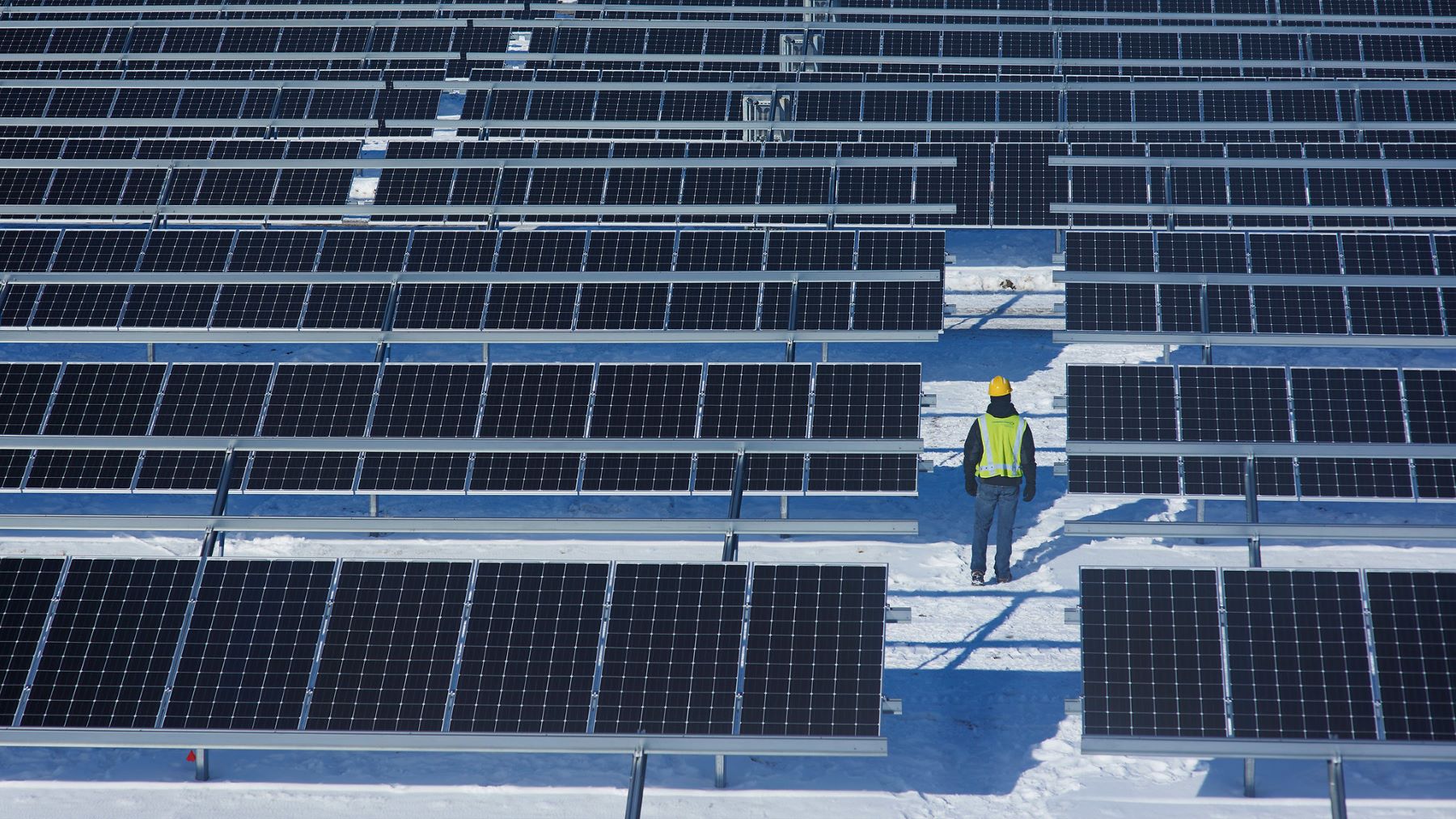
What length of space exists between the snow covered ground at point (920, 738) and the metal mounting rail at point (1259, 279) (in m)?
1.56

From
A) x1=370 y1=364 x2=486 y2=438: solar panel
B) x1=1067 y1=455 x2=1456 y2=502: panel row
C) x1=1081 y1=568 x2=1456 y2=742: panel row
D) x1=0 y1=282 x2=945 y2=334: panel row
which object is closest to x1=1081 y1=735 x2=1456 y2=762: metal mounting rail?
x1=1081 y1=568 x2=1456 y2=742: panel row

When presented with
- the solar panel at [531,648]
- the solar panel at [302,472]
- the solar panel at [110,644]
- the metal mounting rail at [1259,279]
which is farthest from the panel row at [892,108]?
the solar panel at [110,644]

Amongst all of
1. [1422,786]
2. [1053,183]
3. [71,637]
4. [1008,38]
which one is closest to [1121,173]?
[1053,183]

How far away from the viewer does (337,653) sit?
11047 mm

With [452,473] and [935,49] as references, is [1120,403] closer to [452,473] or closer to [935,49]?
[452,473]

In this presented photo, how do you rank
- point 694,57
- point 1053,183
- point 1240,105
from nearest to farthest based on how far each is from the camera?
1. point 1053,183
2. point 1240,105
3. point 694,57

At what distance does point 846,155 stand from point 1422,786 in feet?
35.6

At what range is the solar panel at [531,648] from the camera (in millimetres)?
10664

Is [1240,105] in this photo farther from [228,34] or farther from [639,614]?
[228,34]

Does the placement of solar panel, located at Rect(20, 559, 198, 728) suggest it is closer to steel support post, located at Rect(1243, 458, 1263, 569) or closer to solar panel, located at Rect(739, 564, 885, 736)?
solar panel, located at Rect(739, 564, 885, 736)

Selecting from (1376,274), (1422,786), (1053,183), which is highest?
(1053,183)

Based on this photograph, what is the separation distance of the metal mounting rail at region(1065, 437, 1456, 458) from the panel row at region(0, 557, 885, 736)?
3.45m

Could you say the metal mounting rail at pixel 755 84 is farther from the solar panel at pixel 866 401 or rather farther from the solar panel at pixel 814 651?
the solar panel at pixel 814 651

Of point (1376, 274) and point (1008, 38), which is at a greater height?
point (1008, 38)
